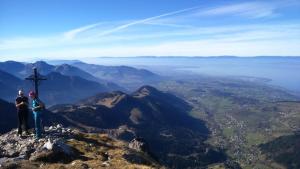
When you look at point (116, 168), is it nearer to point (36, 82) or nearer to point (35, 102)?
point (35, 102)

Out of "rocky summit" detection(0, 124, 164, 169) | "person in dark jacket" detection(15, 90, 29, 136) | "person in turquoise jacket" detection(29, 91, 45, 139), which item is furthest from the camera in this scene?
"person in dark jacket" detection(15, 90, 29, 136)

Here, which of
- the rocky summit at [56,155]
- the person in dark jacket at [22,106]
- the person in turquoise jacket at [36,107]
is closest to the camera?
the rocky summit at [56,155]

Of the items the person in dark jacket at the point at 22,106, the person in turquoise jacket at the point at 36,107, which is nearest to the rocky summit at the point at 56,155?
the person in turquoise jacket at the point at 36,107

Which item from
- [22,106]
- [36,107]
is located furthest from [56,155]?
[22,106]

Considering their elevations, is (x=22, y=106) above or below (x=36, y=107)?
below

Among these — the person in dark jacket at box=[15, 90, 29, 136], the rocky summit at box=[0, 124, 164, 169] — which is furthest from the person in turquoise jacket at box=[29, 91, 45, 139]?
the rocky summit at box=[0, 124, 164, 169]

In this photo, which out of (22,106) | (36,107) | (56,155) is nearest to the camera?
(56,155)

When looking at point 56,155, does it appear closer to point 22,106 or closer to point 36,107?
point 36,107

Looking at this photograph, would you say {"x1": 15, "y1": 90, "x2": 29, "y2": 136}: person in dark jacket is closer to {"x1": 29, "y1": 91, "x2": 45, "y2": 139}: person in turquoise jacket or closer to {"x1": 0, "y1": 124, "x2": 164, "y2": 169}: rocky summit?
{"x1": 29, "y1": 91, "x2": 45, "y2": 139}: person in turquoise jacket

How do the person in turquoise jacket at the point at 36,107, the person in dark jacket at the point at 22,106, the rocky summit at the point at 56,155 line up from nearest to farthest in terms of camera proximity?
the rocky summit at the point at 56,155 → the person in turquoise jacket at the point at 36,107 → the person in dark jacket at the point at 22,106

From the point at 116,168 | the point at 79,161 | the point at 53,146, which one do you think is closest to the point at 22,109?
the point at 53,146

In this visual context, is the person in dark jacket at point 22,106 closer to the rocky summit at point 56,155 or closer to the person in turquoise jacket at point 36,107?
the person in turquoise jacket at point 36,107
